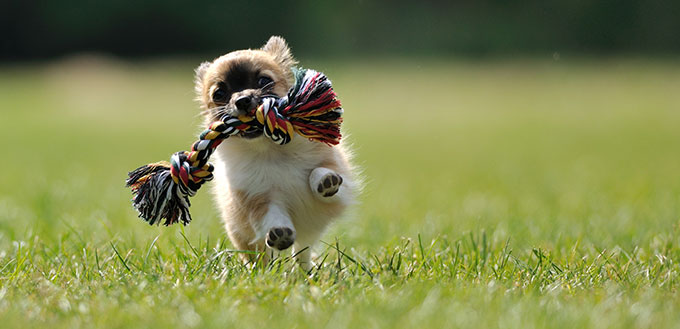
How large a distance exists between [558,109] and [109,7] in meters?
22.4

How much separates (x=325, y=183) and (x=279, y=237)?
1.05 feet

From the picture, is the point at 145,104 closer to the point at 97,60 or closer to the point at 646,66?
the point at 97,60

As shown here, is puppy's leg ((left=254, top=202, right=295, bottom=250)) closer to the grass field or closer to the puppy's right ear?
the grass field

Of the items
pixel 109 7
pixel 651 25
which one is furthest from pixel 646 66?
pixel 109 7

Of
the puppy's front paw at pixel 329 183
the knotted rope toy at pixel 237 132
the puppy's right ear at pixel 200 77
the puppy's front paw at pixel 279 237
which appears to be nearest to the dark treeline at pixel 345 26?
the puppy's right ear at pixel 200 77

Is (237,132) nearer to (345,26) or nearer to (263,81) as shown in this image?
(263,81)

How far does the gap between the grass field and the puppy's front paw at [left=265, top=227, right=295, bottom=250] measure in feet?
0.36

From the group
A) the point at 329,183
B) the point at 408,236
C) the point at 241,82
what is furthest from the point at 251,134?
the point at 408,236

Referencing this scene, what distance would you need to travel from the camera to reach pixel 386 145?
13.6m

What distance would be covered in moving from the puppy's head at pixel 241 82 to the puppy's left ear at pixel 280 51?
0.43 ft

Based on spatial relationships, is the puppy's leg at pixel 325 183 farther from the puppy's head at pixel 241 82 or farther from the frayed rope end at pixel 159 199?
the frayed rope end at pixel 159 199

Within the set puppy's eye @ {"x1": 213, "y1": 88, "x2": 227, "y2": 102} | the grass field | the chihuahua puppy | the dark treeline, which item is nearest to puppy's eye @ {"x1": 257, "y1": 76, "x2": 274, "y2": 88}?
the chihuahua puppy

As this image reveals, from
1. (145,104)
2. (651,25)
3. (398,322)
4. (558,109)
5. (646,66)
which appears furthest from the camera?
(651,25)

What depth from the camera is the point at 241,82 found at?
4.18 metres
